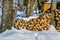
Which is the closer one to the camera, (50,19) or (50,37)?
(50,37)

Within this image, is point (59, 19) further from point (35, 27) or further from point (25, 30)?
point (25, 30)

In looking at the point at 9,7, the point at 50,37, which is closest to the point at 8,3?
the point at 9,7

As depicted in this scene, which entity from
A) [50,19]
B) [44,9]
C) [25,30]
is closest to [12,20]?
[25,30]

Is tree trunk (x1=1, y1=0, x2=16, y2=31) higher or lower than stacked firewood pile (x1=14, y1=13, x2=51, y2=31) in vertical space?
higher

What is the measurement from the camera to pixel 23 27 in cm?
647

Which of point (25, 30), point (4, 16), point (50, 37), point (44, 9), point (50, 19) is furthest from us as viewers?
point (44, 9)

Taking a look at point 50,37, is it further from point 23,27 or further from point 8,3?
point 8,3

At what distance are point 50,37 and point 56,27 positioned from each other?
192 cm

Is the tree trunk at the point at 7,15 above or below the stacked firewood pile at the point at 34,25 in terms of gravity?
above

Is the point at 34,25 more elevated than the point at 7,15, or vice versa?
the point at 7,15

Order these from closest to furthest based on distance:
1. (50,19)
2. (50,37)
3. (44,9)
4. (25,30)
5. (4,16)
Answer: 1. (50,37)
2. (25,30)
3. (4,16)
4. (50,19)
5. (44,9)

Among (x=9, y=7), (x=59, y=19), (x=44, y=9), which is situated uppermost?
(x=9, y=7)

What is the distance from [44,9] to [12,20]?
11.0 m

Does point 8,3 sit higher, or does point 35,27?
point 8,3
